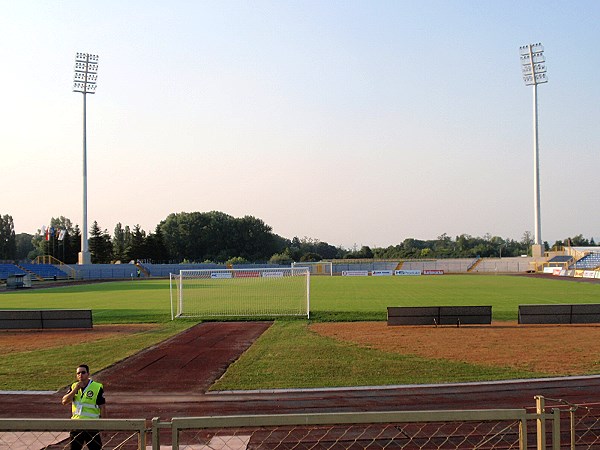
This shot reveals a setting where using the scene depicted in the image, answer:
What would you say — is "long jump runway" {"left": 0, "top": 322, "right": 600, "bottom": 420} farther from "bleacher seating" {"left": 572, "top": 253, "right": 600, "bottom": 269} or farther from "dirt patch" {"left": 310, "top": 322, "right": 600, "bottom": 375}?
"bleacher seating" {"left": 572, "top": 253, "right": 600, "bottom": 269}

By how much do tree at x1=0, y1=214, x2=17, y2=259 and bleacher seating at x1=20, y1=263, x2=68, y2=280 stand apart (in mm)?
46073

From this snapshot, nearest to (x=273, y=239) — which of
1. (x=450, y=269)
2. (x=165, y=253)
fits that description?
(x=165, y=253)

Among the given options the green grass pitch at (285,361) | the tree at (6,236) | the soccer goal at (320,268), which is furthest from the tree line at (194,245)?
the green grass pitch at (285,361)

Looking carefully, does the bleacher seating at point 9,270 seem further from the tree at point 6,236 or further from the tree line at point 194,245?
the tree at point 6,236

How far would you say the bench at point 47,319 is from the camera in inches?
1003

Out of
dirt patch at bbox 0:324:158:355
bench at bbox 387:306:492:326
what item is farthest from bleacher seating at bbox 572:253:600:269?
dirt patch at bbox 0:324:158:355

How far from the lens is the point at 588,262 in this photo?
78250mm

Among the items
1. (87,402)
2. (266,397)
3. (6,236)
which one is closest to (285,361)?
(266,397)

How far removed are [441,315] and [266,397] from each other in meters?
14.0

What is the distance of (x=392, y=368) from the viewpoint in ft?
51.9

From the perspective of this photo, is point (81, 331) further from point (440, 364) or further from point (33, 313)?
point (440, 364)

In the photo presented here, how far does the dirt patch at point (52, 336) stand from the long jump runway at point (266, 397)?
6.63 m

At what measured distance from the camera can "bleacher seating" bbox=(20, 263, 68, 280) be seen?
3182 inches

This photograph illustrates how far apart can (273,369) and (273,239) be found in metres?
135
